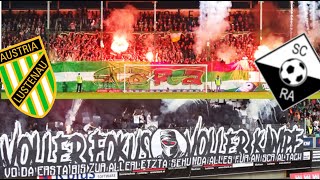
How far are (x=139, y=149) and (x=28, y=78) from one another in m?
1.41

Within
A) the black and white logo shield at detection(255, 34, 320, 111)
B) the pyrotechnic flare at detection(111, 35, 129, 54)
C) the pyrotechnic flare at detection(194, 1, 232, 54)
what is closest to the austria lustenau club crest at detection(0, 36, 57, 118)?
the pyrotechnic flare at detection(111, 35, 129, 54)

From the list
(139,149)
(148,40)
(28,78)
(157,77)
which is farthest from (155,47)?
(28,78)

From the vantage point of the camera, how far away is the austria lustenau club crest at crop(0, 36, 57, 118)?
19.5 feet

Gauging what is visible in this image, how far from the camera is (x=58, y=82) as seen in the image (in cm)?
619

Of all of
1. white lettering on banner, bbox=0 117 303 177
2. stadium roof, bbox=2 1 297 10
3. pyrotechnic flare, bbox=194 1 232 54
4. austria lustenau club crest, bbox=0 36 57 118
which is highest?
stadium roof, bbox=2 1 297 10

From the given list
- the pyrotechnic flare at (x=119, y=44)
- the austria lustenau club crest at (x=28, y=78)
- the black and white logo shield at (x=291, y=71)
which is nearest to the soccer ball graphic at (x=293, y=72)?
the black and white logo shield at (x=291, y=71)

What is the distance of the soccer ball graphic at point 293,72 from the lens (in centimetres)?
591

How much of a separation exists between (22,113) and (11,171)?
62cm

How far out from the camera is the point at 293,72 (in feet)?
19.6

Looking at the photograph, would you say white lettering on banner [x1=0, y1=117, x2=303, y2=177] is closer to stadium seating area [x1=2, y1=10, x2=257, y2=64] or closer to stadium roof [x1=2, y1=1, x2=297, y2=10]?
stadium seating area [x1=2, y1=10, x2=257, y2=64]

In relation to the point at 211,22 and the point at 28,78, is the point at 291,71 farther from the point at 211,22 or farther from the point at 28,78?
the point at 28,78

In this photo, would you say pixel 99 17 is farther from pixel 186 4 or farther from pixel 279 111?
pixel 279 111

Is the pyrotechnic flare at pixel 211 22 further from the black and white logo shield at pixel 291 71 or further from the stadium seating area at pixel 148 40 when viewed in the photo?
the black and white logo shield at pixel 291 71

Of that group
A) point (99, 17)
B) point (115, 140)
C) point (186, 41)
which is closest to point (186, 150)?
point (115, 140)
